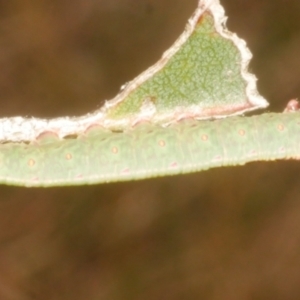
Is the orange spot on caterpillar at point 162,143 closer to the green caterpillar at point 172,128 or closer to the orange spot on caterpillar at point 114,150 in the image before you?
the green caterpillar at point 172,128

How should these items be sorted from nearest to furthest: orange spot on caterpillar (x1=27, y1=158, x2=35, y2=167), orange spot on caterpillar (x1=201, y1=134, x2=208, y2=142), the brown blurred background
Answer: orange spot on caterpillar (x1=27, y1=158, x2=35, y2=167) → orange spot on caterpillar (x1=201, y1=134, x2=208, y2=142) → the brown blurred background

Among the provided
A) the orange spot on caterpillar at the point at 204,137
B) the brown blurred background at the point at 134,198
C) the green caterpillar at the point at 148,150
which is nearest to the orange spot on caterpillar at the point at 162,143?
the green caterpillar at the point at 148,150

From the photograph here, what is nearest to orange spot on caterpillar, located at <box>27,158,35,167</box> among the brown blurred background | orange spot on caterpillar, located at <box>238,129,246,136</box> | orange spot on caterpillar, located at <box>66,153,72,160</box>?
orange spot on caterpillar, located at <box>66,153,72,160</box>

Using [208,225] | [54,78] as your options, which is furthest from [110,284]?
[54,78]

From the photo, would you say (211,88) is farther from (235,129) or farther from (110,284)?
(110,284)

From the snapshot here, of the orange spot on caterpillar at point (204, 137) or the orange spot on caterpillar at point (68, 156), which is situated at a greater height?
the orange spot on caterpillar at point (204, 137)

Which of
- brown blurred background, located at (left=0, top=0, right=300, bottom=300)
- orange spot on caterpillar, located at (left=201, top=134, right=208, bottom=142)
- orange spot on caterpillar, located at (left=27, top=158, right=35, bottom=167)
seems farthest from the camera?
brown blurred background, located at (left=0, top=0, right=300, bottom=300)

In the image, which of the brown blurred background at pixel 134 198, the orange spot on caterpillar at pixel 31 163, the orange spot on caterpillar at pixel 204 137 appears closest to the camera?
the orange spot on caterpillar at pixel 31 163

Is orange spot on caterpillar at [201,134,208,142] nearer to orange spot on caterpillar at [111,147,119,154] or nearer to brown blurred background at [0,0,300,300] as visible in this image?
orange spot on caterpillar at [111,147,119,154]

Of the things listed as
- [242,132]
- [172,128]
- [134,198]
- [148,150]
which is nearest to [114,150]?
[148,150]
